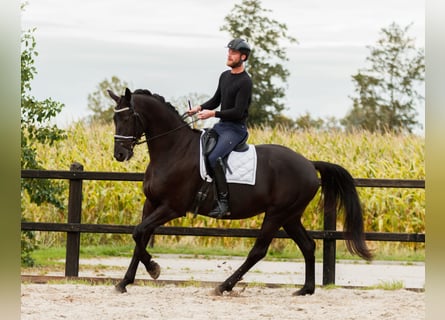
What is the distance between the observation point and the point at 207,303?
6926mm

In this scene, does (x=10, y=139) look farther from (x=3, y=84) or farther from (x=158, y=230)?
(x=158, y=230)

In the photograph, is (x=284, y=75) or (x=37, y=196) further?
(x=284, y=75)

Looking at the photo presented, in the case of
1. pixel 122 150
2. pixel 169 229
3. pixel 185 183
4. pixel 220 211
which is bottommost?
pixel 169 229

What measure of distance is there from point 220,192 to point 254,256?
0.76 m

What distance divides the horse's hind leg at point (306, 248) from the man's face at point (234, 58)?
1.81 m

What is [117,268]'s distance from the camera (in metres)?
10.4

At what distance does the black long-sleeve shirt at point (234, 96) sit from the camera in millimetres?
7238

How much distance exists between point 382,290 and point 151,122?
3265mm

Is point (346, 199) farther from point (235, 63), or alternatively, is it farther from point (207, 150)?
point (235, 63)

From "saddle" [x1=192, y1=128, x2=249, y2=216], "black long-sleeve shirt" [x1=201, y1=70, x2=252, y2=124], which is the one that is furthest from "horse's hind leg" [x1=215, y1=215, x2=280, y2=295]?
"black long-sleeve shirt" [x1=201, y1=70, x2=252, y2=124]

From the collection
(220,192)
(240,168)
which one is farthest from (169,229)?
(240,168)

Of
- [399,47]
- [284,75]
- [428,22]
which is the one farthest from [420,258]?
[399,47]

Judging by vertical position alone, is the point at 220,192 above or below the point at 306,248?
above

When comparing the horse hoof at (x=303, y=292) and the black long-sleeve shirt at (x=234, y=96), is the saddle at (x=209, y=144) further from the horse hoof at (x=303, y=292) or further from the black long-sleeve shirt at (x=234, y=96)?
the horse hoof at (x=303, y=292)
